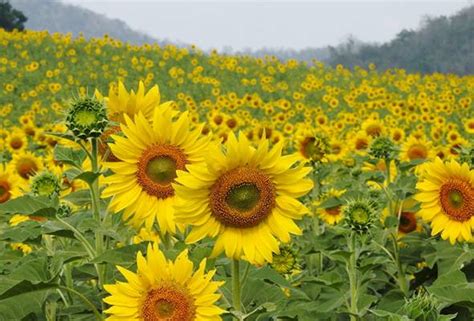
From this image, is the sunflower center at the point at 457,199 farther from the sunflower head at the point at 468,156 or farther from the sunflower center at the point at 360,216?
the sunflower center at the point at 360,216

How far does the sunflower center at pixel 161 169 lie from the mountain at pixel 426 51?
4055cm

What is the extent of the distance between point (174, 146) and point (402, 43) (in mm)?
46605

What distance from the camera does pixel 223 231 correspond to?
7.03 ft

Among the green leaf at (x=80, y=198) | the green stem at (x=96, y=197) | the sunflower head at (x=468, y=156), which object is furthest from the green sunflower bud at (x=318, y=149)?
the green stem at (x=96, y=197)

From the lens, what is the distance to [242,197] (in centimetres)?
209

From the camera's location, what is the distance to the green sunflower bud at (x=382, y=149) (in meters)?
4.35

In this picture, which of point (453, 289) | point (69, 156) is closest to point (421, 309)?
point (453, 289)

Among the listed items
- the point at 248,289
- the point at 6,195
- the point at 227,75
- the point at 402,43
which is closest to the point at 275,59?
the point at 227,75

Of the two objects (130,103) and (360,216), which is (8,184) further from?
(360,216)

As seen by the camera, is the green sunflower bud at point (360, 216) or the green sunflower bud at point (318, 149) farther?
the green sunflower bud at point (318, 149)

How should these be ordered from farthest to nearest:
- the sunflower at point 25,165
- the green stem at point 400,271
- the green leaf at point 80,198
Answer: the sunflower at point 25,165 < the green stem at point 400,271 < the green leaf at point 80,198

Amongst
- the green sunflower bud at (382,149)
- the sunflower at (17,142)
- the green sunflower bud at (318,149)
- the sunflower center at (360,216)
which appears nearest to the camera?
the sunflower center at (360,216)

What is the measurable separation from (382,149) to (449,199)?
3.64ft

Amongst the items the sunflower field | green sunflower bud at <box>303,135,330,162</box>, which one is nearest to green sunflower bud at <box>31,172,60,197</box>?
the sunflower field
